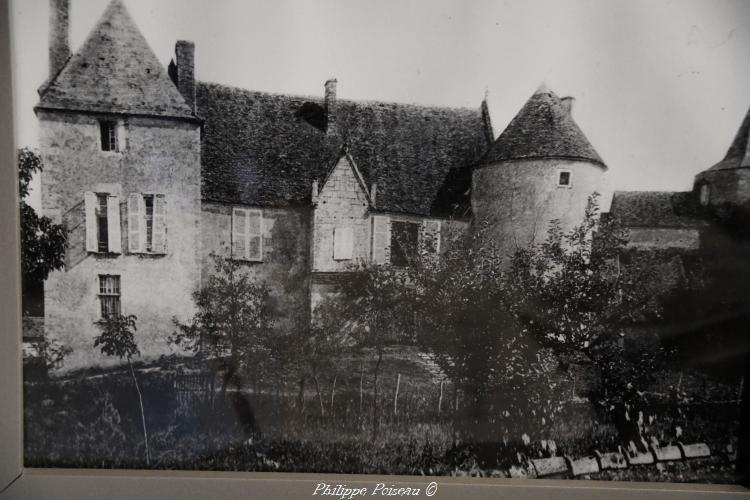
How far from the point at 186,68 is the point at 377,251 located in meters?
1.52

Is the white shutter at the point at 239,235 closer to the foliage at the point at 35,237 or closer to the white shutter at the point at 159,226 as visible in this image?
the white shutter at the point at 159,226

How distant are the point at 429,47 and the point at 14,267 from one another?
269 centimetres

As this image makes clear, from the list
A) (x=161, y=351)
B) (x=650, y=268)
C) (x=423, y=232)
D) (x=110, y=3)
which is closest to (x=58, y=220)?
(x=161, y=351)

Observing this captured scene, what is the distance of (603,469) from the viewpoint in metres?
2.79

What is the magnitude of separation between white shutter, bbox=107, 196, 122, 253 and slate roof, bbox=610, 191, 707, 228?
290 cm

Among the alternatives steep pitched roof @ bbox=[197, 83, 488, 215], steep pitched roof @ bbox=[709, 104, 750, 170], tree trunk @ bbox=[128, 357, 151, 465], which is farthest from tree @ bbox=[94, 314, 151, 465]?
steep pitched roof @ bbox=[709, 104, 750, 170]

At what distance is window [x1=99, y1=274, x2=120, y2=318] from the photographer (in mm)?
2680

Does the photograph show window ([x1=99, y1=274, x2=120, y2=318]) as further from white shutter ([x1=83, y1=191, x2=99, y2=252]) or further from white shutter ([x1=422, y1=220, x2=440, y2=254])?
white shutter ([x1=422, y1=220, x2=440, y2=254])

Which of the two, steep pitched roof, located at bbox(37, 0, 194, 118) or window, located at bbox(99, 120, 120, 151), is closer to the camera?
steep pitched roof, located at bbox(37, 0, 194, 118)

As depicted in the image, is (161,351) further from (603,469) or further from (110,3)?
(603,469)

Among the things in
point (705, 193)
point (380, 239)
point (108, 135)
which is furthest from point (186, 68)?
point (705, 193)

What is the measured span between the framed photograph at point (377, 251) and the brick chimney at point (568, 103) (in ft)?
0.04

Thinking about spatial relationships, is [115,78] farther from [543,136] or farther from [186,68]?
[543,136]

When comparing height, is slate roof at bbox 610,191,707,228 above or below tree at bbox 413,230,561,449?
above
